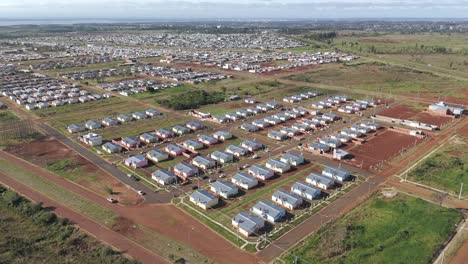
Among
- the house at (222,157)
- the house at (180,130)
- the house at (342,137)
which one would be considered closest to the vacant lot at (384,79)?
the house at (342,137)

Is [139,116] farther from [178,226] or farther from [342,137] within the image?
[178,226]

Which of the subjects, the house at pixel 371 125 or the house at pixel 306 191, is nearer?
the house at pixel 306 191

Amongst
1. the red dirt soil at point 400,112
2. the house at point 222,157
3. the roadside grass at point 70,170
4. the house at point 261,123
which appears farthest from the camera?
the red dirt soil at point 400,112

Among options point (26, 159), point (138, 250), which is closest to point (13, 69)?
point (26, 159)

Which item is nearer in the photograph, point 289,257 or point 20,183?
point 289,257

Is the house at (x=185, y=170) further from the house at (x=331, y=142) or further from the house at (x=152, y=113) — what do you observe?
the house at (x=152, y=113)

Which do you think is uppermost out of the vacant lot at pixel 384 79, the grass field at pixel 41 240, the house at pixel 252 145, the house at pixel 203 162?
the vacant lot at pixel 384 79

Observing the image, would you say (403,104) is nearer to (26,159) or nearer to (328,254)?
(328,254)
